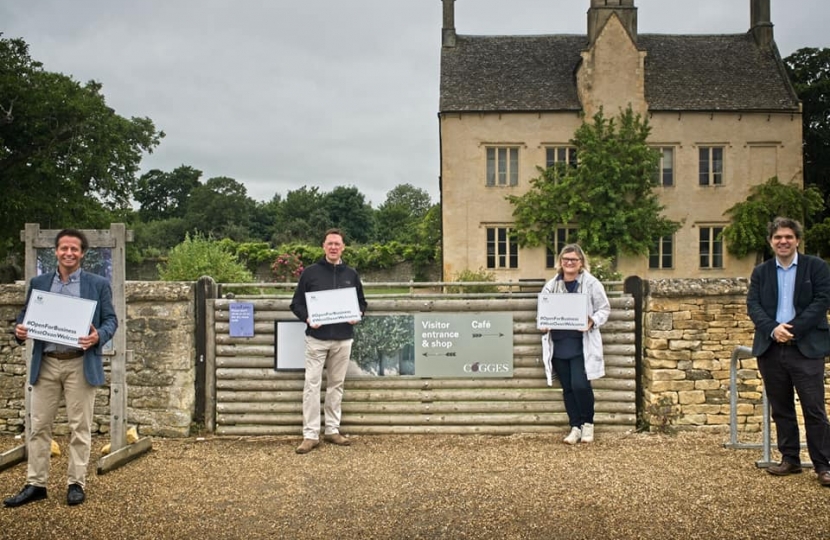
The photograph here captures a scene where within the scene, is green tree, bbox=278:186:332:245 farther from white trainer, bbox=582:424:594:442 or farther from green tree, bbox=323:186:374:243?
white trainer, bbox=582:424:594:442

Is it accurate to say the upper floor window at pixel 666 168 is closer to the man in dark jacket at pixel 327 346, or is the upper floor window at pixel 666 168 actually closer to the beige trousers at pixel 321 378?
the man in dark jacket at pixel 327 346

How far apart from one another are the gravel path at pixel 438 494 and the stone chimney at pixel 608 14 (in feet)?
86.6

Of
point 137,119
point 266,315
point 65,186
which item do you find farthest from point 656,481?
point 137,119

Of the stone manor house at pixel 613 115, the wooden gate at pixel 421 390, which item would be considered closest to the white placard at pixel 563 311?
the wooden gate at pixel 421 390

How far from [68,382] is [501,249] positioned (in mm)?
25926

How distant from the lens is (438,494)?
5.84 m

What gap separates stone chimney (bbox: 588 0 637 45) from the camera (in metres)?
30.5

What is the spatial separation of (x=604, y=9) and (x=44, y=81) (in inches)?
1008

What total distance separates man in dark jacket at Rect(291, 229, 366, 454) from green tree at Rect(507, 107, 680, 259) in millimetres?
22028

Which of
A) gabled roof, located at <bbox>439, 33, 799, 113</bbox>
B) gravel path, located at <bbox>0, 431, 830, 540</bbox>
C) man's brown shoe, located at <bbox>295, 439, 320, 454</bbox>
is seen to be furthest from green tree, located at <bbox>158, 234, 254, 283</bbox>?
gabled roof, located at <bbox>439, 33, 799, 113</bbox>

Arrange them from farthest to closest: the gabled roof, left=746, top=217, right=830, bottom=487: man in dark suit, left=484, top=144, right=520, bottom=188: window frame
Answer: left=484, top=144, right=520, bottom=188: window frame
the gabled roof
left=746, top=217, right=830, bottom=487: man in dark suit

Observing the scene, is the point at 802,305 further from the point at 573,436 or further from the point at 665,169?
the point at 665,169

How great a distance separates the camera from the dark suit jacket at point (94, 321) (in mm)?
5848

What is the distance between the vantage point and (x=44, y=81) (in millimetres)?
33094
